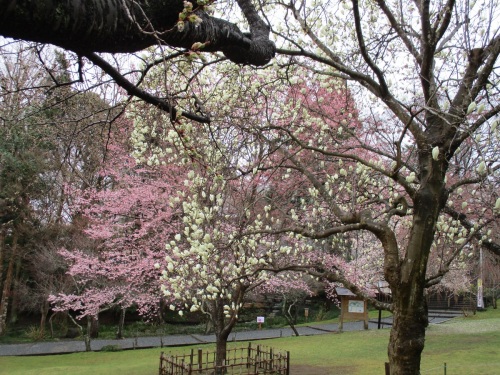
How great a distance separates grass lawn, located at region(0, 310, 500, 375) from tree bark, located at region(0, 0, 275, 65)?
1059cm

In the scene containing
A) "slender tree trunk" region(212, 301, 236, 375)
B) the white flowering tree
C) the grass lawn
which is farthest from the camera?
the grass lawn

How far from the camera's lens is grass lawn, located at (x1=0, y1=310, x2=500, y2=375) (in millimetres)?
12203

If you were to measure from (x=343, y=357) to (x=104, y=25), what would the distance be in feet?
47.5

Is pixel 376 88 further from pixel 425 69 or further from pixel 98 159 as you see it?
pixel 98 159

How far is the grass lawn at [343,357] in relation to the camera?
40.0 ft

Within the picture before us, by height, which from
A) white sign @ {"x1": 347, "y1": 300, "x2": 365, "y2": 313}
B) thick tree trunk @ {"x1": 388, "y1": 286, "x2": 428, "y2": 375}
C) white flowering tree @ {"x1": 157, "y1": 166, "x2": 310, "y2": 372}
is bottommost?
white sign @ {"x1": 347, "y1": 300, "x2": 365, "y2": 313}

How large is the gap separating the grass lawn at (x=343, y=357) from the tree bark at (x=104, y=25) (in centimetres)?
1059

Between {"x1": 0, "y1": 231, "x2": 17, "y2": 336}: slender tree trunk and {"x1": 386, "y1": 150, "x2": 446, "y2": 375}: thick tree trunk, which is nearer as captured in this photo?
{"x1": 386, "y1": 150, "x2": 446, "y2": 375}: thick tree trunk

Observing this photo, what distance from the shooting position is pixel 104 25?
6.12 feet

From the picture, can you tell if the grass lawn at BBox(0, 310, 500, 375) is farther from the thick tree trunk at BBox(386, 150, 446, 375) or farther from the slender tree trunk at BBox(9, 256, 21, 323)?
the thick tree trunk at BBox(386, 150, 446, 375)

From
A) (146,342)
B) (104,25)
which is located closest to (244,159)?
(104,25)

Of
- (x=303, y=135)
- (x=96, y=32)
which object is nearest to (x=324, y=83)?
(x=303, y=135)

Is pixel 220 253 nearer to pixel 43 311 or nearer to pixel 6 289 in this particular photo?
pixel 43 311

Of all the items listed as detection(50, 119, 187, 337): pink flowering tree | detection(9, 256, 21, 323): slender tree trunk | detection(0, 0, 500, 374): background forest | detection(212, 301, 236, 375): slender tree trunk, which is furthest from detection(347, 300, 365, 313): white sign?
detection(9, 256, 21, 323): slender tree trunk
